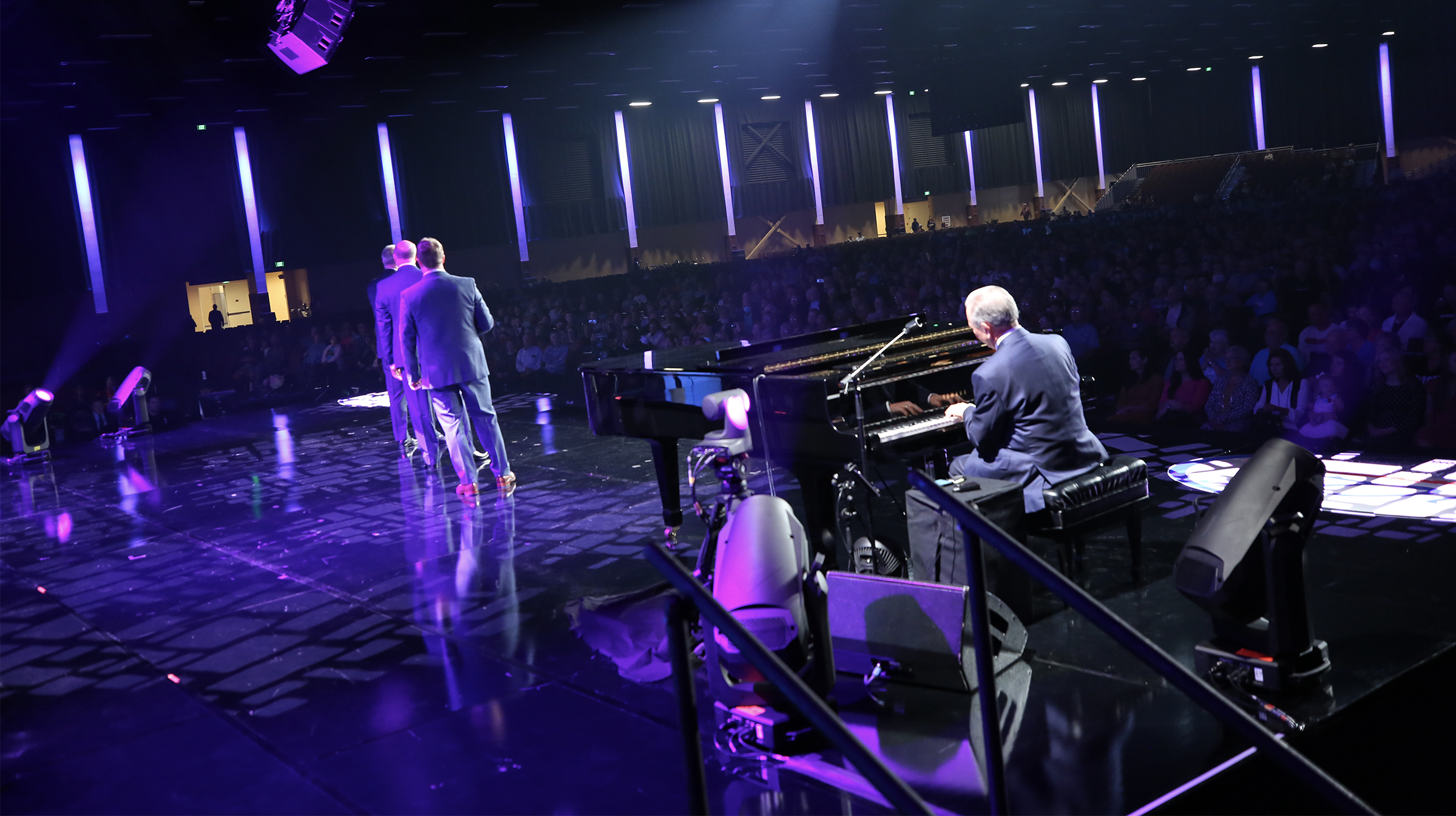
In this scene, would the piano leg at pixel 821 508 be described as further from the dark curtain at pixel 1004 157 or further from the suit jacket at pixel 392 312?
the dark curtain at pixel 1004 157

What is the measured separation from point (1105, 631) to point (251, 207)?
19.1 meters

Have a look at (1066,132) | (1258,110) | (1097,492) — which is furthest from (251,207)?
(1258,110)

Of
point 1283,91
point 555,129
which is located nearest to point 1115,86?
point 1283,91

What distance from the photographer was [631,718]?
11.1ft

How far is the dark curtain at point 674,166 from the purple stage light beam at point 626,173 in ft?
0.46

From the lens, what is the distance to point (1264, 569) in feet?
10.2

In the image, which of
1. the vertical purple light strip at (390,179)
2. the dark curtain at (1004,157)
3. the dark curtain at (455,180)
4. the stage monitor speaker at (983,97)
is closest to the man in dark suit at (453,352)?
the stage monitor speaker at (983,97)

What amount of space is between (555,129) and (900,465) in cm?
1736

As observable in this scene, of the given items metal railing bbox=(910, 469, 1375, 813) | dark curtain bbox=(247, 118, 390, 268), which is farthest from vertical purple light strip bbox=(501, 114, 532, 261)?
metal railing bbox=(910, 469, 1375, 813)

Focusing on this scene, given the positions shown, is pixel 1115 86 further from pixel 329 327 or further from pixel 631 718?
pixel 631 718

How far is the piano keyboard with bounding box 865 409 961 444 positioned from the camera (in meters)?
4.20

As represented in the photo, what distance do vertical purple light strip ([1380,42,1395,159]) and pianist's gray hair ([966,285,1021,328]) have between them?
28.5 m

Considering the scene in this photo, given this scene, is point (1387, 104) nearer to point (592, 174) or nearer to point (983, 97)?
point (983, 97)

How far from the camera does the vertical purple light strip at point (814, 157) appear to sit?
26375mm
